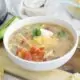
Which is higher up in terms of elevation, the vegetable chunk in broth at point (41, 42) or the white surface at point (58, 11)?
the vegetable chunk in broth at point (41, 42)

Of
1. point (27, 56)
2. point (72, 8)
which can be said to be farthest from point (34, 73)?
point (72, 8)

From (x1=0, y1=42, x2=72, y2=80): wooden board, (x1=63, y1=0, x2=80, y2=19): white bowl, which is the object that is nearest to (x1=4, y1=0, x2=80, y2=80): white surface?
(x1=63, y1=0, x2=80, y2=19): white bowl

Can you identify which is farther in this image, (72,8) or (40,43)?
(72,8)

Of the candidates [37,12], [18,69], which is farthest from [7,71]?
[37,12]

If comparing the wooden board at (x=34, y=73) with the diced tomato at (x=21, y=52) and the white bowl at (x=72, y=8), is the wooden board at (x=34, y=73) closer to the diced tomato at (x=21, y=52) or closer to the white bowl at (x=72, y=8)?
the diced tomato at (x=21, y=52)

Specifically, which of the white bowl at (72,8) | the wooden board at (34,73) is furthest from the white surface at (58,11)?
the wooden board at (34,73)

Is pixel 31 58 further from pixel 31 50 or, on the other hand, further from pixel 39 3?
pixel 39 3

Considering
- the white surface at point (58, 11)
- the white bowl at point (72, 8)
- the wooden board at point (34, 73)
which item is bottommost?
the wooden board at point (34, 73)

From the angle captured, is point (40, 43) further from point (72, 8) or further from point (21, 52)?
point (72, 8)

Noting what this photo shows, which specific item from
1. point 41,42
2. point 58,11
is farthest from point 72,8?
point 41,42
